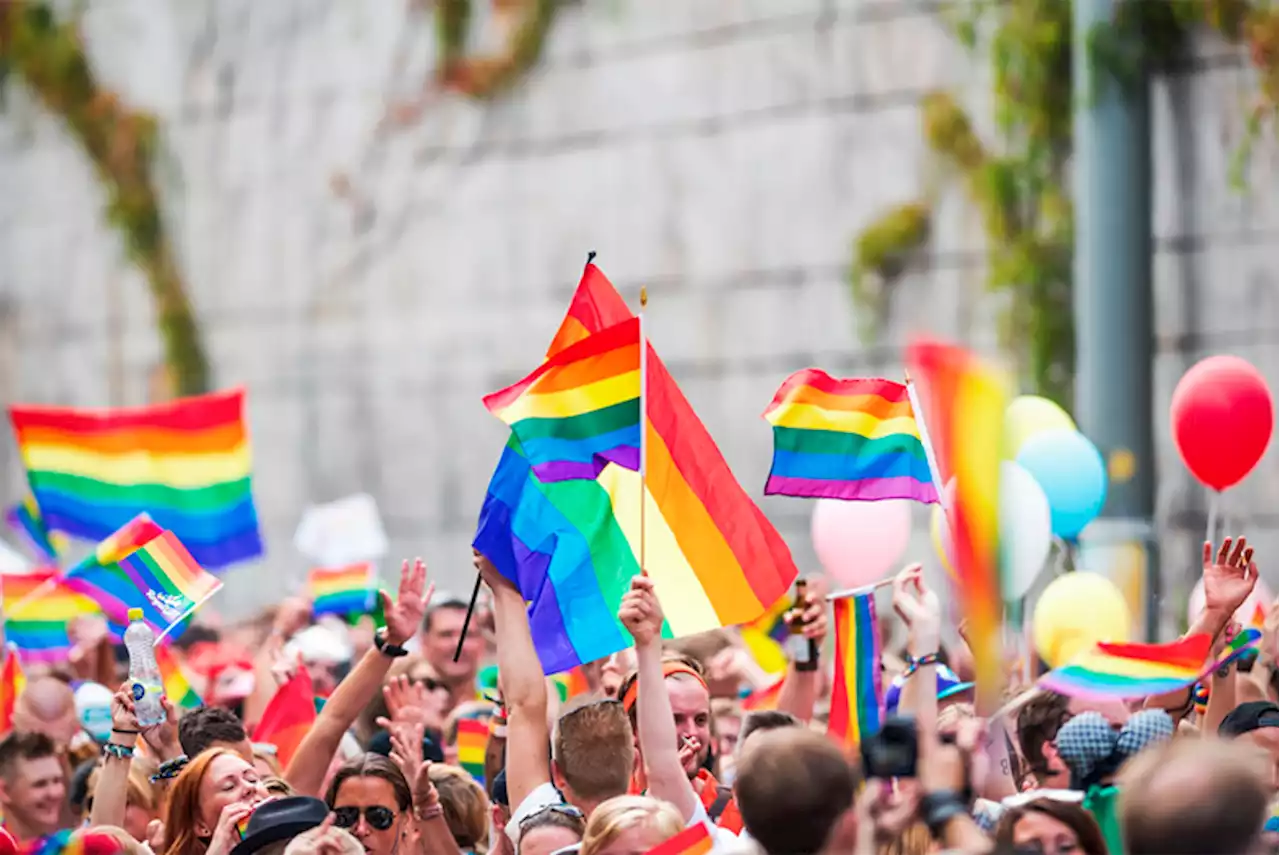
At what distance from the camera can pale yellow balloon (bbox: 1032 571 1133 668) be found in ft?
26.2

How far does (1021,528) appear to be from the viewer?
25.3ft

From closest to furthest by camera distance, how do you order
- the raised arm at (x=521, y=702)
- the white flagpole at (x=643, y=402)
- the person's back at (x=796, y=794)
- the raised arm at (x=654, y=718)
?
the person's back at (x=796, y=794)
the raised arm at (x=654, y=718)
the raised arm at (x=521, y=702)
the white flagpole at (x=643, y=402)

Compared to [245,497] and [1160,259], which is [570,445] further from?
[1160,259]

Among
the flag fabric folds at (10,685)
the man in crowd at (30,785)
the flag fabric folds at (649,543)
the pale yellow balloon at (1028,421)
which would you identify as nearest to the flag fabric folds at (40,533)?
the flag fabric folds at (10,685)

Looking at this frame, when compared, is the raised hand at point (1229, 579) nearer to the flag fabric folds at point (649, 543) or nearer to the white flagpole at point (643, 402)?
the flag fabric folds at point (649, 543)

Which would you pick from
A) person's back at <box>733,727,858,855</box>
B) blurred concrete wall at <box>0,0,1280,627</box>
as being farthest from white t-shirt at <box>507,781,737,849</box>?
blurred concrete wall at <box>0,0,1280,627</box>

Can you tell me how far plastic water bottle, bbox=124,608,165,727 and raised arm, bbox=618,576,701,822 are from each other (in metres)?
1.72

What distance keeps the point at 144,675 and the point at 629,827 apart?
2.19 metres

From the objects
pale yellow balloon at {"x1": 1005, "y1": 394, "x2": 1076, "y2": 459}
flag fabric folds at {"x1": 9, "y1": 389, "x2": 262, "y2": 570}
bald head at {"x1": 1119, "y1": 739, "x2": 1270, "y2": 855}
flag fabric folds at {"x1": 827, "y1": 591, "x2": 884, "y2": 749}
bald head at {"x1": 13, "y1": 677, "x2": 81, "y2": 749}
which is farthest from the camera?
flag fabric folds at {"x1": 9, "y1": 389, "x2": 262, "y2": 570}

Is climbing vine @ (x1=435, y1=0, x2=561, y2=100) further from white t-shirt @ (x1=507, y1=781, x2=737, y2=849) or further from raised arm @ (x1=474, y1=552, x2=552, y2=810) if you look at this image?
white t-shirt @ (x1=507, y1=781, x2=737, y2=849)

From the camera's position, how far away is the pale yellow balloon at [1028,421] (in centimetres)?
918

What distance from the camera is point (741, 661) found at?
30.0ft

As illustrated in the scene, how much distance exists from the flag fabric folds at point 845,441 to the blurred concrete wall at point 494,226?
653 centimetres

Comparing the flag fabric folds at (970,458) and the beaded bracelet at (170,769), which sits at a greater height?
the flag fabric folds at (970,458)
